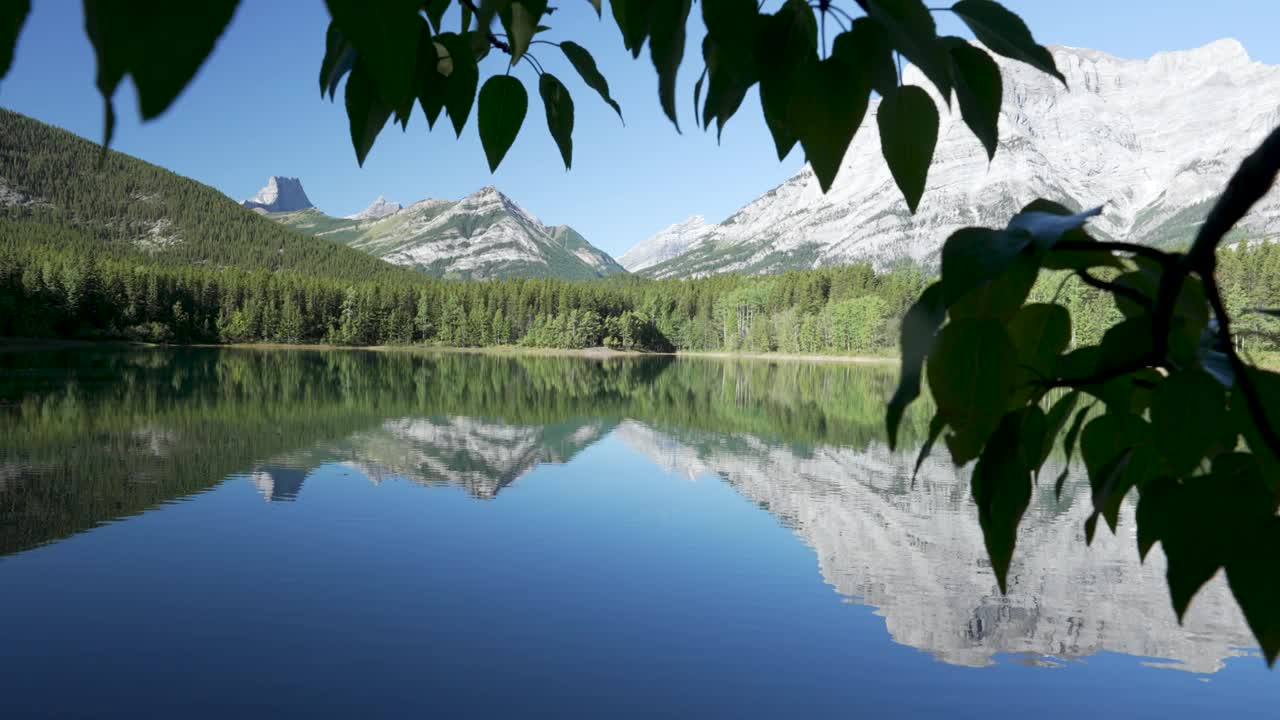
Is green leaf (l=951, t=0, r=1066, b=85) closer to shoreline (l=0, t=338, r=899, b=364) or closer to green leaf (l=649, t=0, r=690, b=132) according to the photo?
green leaf (l=649, t=0, r=690, b=132)

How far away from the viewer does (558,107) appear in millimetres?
942

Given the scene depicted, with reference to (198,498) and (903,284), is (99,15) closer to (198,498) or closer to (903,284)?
(198,498)

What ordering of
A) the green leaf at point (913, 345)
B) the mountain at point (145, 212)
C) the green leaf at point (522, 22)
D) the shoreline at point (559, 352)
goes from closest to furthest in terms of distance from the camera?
the green leaf at point (913, 345)
the green leaf at point (522, 22)
the shoreline at point (559, 352)
the mountain at point (145, 212)

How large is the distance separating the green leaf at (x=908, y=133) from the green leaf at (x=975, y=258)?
13 cm

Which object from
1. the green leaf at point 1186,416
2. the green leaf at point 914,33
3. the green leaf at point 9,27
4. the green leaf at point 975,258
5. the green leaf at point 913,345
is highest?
the green leaf at point 914,33

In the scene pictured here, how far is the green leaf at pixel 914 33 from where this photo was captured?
434 millimetres

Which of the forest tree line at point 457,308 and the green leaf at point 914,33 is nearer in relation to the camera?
the green leaf at point 914,33

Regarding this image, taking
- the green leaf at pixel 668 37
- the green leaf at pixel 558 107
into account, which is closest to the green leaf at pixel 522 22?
the green leaf at pixel 558 107

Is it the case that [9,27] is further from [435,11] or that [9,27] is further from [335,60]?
[435,11]

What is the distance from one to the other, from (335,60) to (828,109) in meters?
0.41

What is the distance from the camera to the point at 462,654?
26.2 feet

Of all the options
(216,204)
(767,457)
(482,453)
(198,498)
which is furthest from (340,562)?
(216,204)

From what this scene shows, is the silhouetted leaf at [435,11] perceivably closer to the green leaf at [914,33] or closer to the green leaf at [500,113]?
the green leaf at [500,113]

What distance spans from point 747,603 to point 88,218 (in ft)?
555
